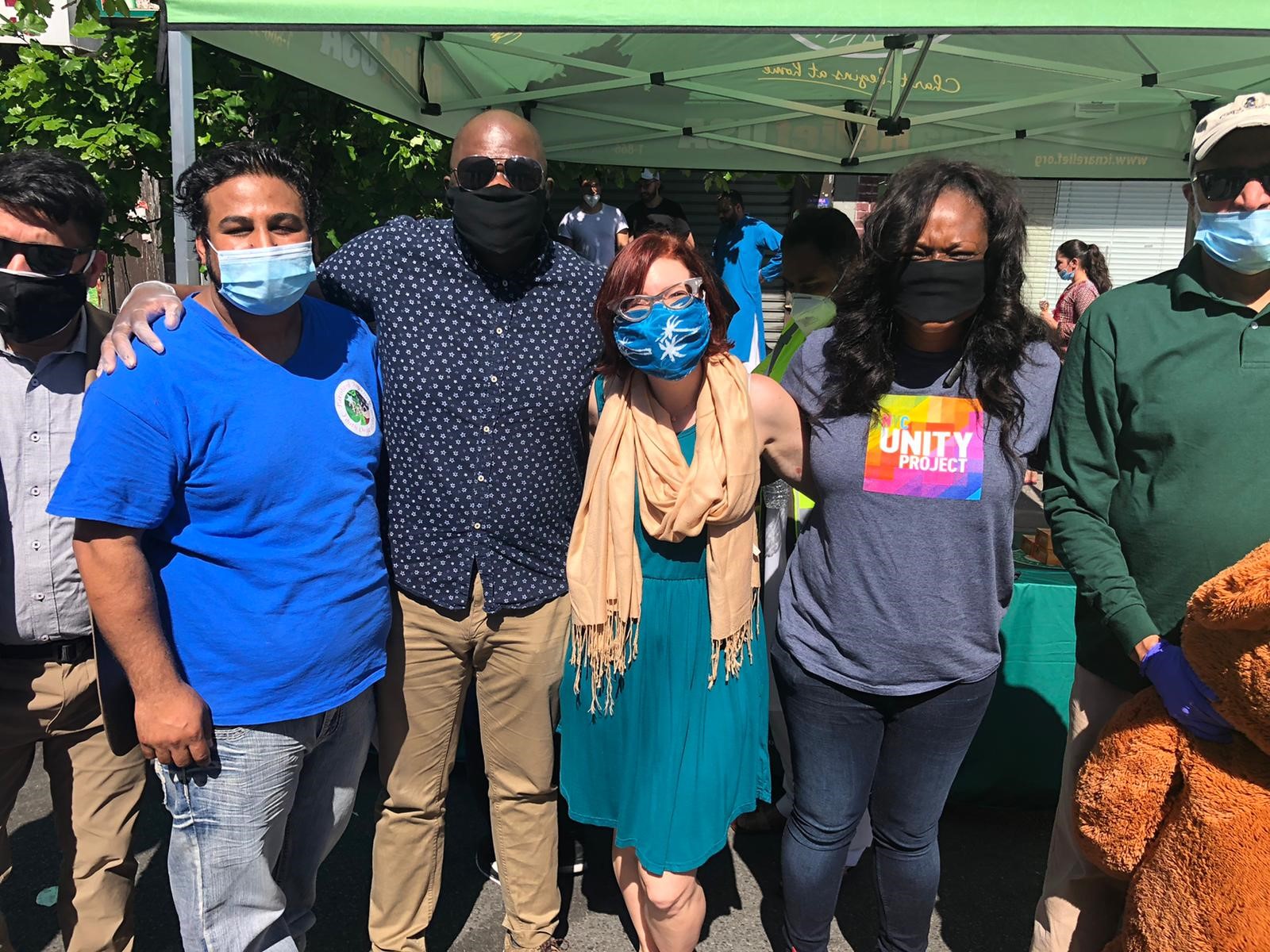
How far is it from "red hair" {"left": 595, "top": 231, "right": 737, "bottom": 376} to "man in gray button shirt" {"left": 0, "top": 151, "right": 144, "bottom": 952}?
4.14ft

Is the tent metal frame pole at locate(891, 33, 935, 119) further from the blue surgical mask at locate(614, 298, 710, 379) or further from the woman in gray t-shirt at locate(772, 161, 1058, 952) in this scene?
the blue surgical mask at locate(614, 298, 710, 379)

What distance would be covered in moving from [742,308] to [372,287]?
522cm

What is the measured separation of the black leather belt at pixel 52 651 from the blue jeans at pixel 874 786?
1.72m

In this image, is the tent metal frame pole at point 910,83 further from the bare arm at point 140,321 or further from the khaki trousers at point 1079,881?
the bare arm at point 140,321

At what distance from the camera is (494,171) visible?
2.25 m

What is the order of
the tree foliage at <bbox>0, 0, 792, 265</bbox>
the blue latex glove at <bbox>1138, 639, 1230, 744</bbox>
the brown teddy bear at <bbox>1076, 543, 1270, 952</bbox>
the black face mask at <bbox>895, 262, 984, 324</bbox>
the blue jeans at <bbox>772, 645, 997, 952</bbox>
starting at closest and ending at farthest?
1. the brown teddy bear at <bbox>1076, 543, 1270, 952</bbox>
2. the blue latex glove at <bbox>1138, 639, 1230, 744</bbox>
3. the black face mask at <bbox>895, 262, 984, 324</bbox>
4. the blue jeans at <bbox>772, 645, 997, 952</bbox>
5. the tree foliage at <bbox>0, 0, 792, 265</bbox>

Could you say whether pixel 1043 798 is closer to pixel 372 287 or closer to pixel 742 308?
pixel 372 287

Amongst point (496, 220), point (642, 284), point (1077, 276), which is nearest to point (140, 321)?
point (496, 220)

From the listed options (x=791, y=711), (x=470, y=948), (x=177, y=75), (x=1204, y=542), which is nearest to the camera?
(x=1204, y=542)

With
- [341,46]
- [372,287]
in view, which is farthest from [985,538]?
[341,46]

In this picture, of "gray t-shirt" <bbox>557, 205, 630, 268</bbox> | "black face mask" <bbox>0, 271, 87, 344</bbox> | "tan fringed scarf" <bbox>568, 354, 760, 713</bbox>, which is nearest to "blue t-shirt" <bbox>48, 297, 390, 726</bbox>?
"black face mask" <bbox>0, 271, 87, 344</bbox>

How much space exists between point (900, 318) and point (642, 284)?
0.62 metres

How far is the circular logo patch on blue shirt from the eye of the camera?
203 cm

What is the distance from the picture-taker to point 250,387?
1877 mm
